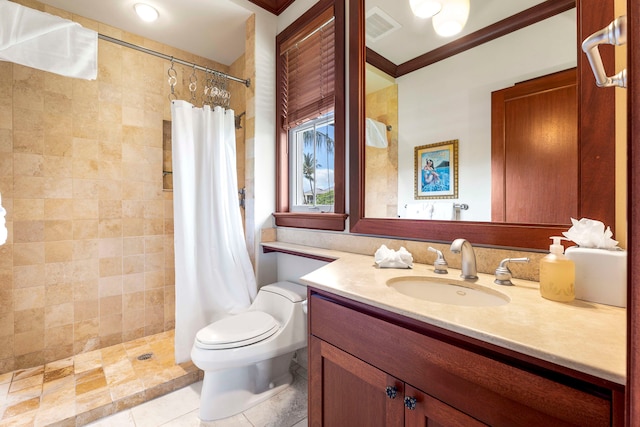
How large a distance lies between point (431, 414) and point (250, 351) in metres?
0.97

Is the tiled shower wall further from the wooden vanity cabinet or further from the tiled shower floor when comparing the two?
the wooden vanity cabinet

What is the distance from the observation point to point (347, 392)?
36.1 inches

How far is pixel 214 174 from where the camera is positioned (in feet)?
6.40

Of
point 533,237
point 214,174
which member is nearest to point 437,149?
point 533,237

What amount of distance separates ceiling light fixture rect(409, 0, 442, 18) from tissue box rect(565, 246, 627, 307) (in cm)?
116

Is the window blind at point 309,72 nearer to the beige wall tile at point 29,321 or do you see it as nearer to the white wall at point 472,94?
the white wall at point 472,94

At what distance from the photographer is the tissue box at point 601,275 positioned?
0.73 meters

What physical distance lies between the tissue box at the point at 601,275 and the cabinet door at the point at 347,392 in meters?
0.57

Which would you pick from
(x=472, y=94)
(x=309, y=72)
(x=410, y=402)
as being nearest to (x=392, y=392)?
(x=410, y=402)

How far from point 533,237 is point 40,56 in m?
2.39

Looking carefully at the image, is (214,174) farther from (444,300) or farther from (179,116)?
(444,300)

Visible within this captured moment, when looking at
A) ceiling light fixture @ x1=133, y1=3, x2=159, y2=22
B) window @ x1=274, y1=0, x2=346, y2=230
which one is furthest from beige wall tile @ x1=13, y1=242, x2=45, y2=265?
ceiling light fixture @ x1=133, y1=3, x2=159, y2=22

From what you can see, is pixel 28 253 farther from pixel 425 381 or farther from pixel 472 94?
pixel 472 94

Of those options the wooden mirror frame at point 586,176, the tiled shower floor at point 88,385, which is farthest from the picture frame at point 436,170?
the tiled shower floor at point 88,385
